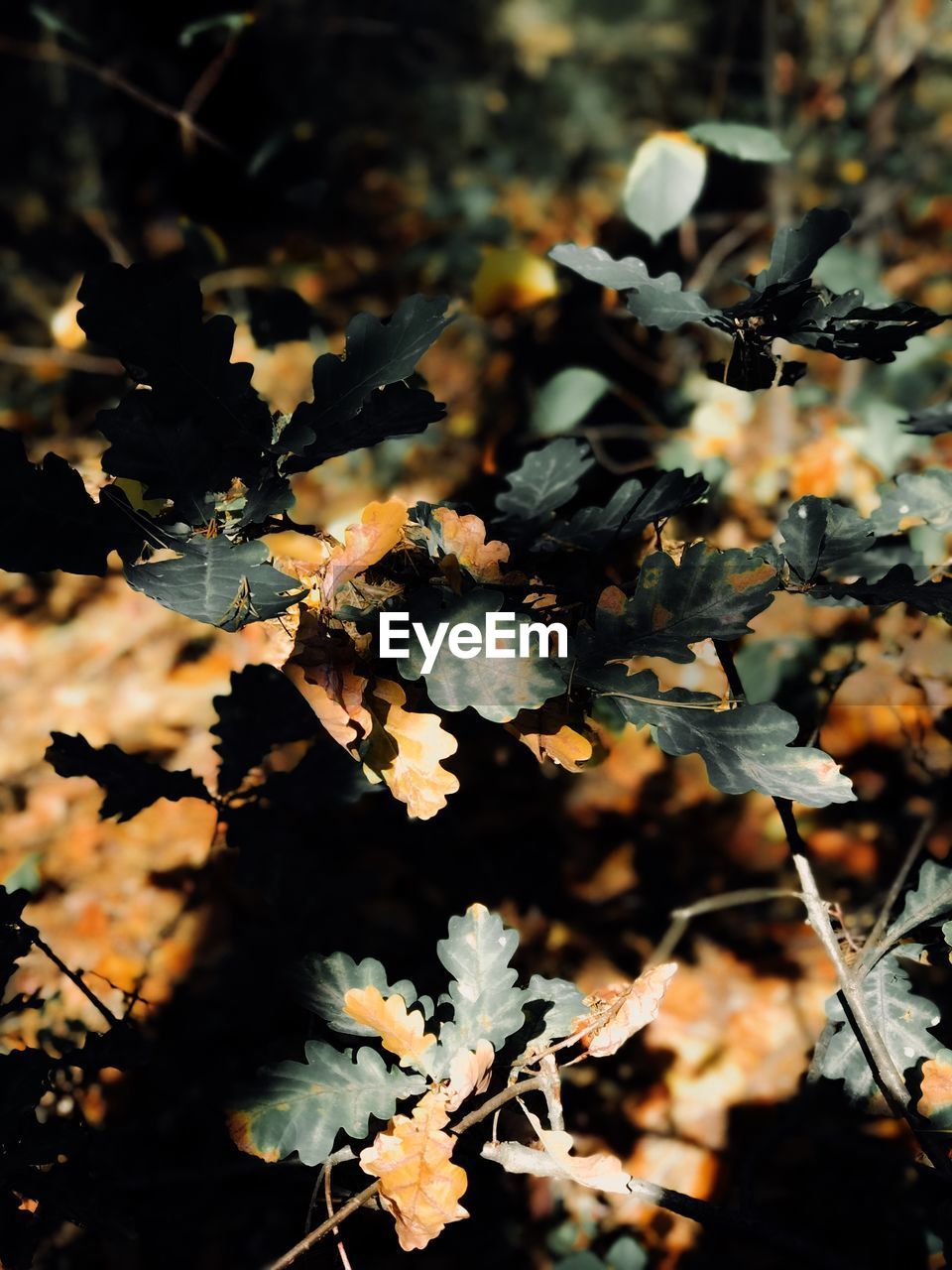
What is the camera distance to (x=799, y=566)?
0.75 meters

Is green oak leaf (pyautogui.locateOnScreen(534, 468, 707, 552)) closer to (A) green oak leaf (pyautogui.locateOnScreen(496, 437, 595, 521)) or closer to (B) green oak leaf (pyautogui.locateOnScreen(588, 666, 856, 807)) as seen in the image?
(A) green oak leaf (pyautogui.locateOnScreen(496, 437, 595, 521))

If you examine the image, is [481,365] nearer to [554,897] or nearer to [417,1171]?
[554,897]

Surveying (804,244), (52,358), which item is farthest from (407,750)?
(52,358)

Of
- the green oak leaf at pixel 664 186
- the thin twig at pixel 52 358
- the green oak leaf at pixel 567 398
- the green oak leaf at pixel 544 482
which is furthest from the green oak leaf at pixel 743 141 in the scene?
the thin twig at pixel 52 358

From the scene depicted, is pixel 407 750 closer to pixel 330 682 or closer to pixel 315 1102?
pixel 330 682

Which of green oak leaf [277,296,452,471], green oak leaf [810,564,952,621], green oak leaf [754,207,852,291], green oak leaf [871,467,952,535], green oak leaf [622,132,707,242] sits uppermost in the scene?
green oak leaf [754,207,852,291]

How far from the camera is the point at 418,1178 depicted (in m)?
0.68

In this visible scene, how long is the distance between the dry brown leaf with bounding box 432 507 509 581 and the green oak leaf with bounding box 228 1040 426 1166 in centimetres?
45

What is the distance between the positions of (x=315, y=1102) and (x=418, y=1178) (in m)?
0.14

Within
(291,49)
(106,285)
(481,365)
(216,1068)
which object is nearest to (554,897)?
(216,1068)

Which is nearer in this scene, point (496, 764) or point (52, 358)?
point (496, 764)

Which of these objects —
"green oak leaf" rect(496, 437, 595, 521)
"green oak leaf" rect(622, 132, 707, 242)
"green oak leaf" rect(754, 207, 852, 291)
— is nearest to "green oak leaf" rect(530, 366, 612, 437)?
"green oak leaf" rect(622, 132, 707, 242)

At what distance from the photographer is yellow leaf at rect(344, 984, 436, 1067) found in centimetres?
74

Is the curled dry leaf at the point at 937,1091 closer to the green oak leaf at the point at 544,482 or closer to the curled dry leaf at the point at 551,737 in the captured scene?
the curled dry leaf at the point at 551,737
